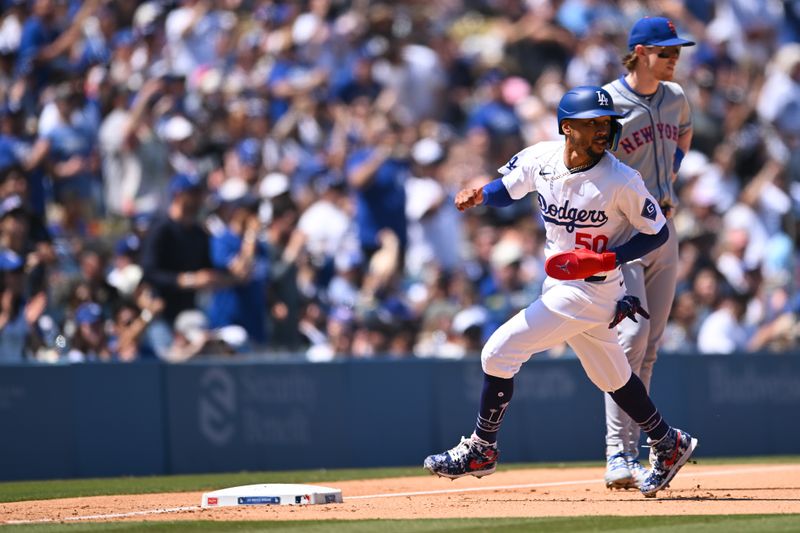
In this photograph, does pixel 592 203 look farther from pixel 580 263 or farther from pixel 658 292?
pixel 658 292

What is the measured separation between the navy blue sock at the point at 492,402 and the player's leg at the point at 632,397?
0.44 m

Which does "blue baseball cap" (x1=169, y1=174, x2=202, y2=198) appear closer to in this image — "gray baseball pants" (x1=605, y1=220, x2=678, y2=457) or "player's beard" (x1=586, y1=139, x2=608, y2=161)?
"gray baseball pants" (x1=605, y1=220, x2=678, y2=457)

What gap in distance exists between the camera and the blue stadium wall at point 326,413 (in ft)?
37.3

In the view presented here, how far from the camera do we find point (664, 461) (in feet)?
25.7

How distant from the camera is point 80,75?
14656mm

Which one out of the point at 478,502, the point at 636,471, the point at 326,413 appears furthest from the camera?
the point at 326,413

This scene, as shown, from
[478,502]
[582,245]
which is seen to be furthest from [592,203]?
[478,502]

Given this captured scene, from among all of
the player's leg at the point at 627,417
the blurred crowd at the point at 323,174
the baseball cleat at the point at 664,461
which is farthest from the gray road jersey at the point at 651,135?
the blurred crowd at the point at 323,174

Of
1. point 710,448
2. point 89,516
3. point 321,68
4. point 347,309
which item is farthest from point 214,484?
point 321,68

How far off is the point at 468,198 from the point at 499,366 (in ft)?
3.03

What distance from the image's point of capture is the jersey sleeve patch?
7371 millimetres

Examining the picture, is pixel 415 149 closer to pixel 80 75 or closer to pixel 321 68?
pixel 321 68

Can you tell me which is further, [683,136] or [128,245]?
[128,245]

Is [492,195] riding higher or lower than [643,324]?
higher
